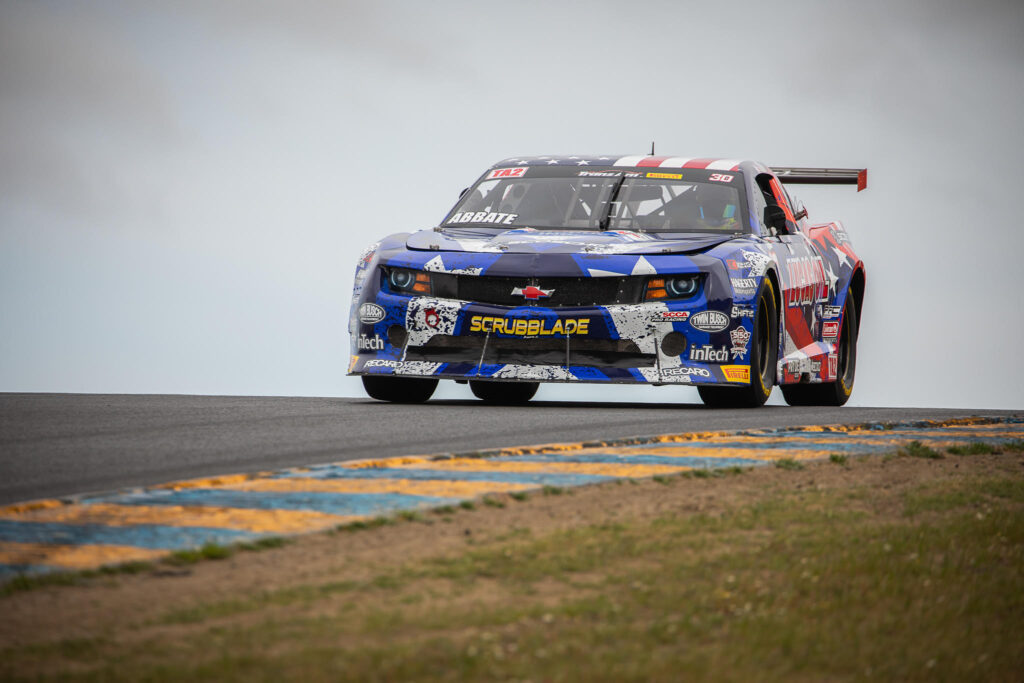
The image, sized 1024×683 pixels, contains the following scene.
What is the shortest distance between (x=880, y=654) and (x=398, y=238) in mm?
6883

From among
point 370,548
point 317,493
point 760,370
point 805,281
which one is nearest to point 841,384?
point 805,281

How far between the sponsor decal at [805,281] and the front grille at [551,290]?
162 centimetres

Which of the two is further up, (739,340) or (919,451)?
(739,340)

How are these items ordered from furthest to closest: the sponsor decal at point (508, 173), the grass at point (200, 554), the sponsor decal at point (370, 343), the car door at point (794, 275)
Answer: the sponsor decal at point (508, 173)
the car door at point (794, 275)
the sponsor decal at point (370, 343)
the grass at point (200, 554)

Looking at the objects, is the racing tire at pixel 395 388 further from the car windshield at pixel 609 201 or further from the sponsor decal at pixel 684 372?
the sponsor decal at pixel 684 372

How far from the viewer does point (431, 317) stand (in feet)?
32.1

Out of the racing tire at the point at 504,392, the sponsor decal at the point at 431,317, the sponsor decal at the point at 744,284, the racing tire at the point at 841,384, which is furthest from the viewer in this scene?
the racing tire at the point at 841,384

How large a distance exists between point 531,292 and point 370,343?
1.18 m

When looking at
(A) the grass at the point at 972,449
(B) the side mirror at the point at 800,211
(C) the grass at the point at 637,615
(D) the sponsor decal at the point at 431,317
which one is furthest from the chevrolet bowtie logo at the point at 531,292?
(C) the grass at the point at 637,615

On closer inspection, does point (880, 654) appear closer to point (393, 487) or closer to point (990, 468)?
point (393, 487)

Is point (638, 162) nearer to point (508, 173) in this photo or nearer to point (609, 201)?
point (609, 201)

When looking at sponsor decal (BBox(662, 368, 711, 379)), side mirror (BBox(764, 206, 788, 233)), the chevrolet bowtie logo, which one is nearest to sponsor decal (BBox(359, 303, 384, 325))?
the chevrolet bowtie logo

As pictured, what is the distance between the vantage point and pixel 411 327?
982 centimetres

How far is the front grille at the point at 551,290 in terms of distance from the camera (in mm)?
→ 9562
